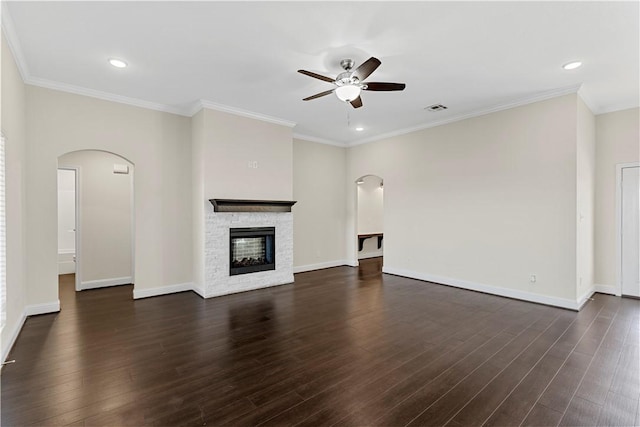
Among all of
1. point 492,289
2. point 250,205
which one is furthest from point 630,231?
point 250,205

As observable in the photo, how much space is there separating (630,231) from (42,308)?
898 cm

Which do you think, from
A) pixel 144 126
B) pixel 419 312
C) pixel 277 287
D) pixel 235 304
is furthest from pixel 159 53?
pixel 419 312

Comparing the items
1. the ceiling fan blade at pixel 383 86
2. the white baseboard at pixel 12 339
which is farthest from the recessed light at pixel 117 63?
the white baseboard at pixel 12 339

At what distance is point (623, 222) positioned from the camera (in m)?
5.07

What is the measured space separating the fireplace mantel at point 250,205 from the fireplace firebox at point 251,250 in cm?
37

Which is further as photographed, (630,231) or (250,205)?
(250,205)

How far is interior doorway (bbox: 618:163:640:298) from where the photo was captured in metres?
4.96

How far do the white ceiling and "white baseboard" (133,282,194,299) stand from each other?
308 centimetres

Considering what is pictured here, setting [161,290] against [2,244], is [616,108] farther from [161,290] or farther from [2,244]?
[2,244]

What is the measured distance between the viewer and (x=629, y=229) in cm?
503

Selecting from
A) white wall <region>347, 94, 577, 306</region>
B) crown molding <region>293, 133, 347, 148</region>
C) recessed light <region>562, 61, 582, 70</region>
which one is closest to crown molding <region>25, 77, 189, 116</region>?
crown molding <region>293, 133, 347, 148</region>

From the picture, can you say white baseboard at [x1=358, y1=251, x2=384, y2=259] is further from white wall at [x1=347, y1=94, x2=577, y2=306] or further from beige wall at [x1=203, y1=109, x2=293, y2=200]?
beige wall at [x1=203, y1=109, x2=293, y2=200]

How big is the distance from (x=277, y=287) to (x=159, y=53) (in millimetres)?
4069

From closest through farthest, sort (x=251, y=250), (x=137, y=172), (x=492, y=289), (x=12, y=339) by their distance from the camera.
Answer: (x=12, y=339), (x=137, y=172), (x=492, y=289), (x=251, y=250)
